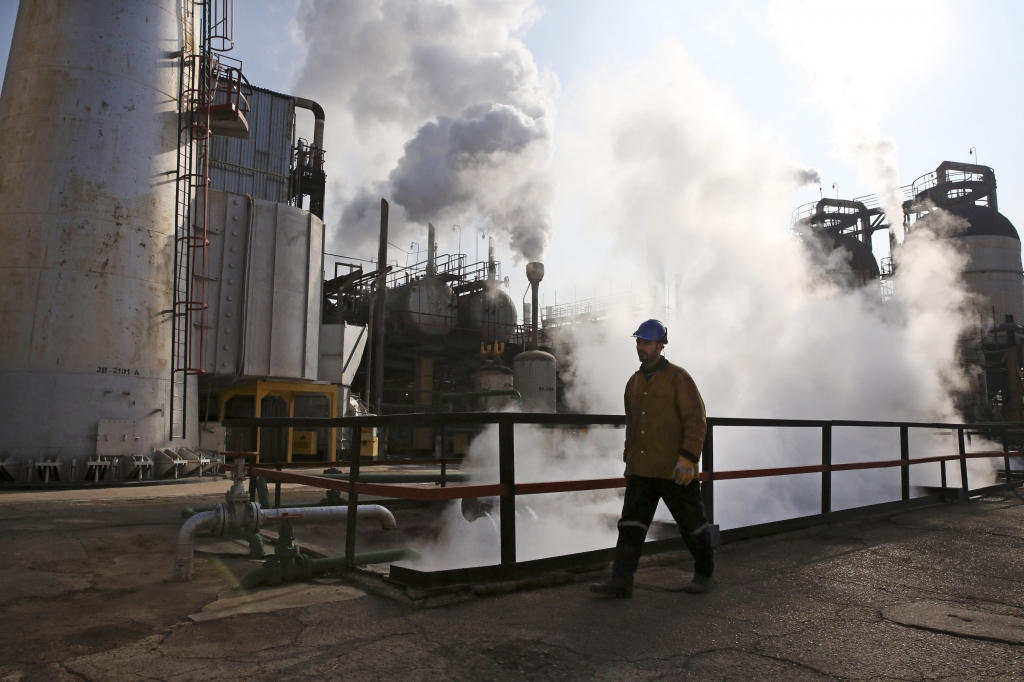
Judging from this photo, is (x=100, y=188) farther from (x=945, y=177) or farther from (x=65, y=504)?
(x=945, y=177)

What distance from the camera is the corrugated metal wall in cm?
2184

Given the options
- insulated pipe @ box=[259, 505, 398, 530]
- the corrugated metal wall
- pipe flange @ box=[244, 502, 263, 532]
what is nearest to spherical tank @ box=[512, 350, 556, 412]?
the corrugated metal wall

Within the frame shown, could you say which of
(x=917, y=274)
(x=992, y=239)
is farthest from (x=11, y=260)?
(x=992, y=239)

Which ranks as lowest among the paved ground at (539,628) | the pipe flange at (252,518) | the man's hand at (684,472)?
the paved ground at (539,628)

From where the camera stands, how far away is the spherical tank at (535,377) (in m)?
24.2

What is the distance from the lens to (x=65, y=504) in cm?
888

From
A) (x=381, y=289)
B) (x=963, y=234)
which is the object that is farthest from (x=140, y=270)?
(x=963, y=234)

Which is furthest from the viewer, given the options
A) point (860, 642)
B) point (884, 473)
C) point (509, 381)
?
point (509, 381)

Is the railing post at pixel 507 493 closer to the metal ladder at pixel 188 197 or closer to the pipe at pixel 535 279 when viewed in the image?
the metal ladder at pixel 188 197

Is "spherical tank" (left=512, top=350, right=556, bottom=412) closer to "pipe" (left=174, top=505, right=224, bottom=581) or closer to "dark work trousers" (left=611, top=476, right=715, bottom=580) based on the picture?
"pipe" (left=174, top=505, right=224, bottom=581)

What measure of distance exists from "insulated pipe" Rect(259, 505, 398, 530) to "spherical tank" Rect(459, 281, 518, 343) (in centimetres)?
2553

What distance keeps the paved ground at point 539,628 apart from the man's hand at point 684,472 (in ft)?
2.19

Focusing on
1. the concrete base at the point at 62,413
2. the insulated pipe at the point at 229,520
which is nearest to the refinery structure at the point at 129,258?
the concrete base at the point at 62,413

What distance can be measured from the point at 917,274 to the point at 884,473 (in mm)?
9546
